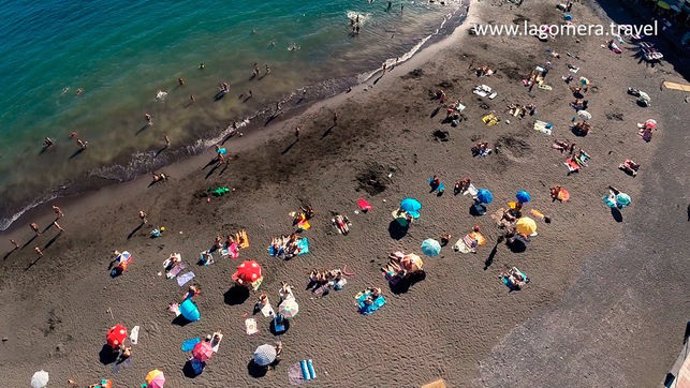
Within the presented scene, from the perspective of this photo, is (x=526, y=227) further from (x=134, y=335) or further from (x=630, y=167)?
(x=134, y=335)

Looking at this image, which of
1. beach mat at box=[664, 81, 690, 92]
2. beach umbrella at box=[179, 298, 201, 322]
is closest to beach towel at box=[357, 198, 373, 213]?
beach umbrella at box=[179, 298, 201, 322]

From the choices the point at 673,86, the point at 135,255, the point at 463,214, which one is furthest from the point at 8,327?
the point at 673,86

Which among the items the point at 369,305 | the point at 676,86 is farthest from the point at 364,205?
the point at 676,86

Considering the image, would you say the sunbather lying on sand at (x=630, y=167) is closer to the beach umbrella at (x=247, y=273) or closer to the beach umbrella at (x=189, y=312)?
the beach umbrella at (x=247, y=273)

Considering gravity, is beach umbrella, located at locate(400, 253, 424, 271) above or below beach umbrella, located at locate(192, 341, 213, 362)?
above

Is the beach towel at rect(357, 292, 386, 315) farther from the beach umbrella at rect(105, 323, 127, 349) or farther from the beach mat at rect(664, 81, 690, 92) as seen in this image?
the beach mat at rect(664, 81, 690, 92)

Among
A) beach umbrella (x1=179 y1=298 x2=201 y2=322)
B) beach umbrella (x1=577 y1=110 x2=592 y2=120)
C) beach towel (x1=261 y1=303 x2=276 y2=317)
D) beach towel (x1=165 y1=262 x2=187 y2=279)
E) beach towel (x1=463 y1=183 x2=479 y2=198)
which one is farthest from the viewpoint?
beach umbrella (x1=577 y1=110 x2=592 y2=120)
